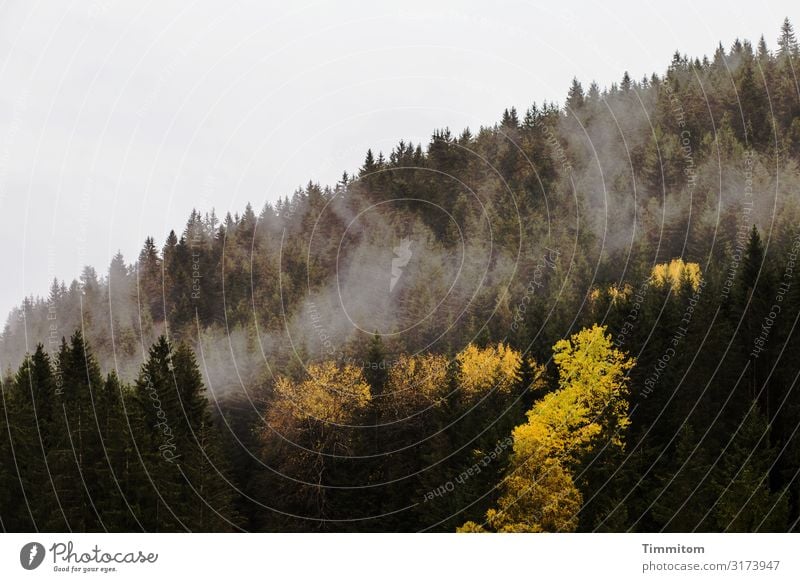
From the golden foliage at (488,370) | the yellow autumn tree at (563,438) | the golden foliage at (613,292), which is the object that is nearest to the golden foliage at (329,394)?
the golden foliage at (488,370)

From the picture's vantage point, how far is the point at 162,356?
197 ft

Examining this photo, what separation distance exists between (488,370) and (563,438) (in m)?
5.99

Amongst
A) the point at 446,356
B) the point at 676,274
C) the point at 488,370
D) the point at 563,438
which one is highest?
the point at 676,274

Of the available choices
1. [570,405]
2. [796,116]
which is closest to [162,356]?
[570,405]

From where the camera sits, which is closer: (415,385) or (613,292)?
(415,385)
